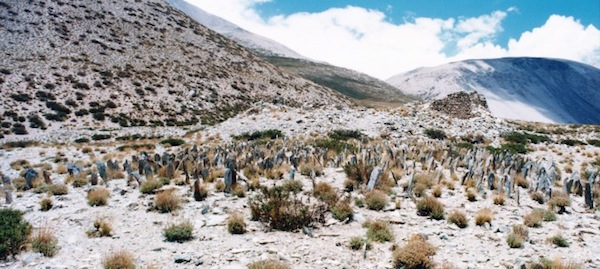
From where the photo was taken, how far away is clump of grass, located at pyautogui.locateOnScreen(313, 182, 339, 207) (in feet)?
34.5

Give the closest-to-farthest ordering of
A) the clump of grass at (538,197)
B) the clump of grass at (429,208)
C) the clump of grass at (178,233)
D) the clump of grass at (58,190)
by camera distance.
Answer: the clump of grass at (178,233) < the clump of grass at (429,208) < the clump of grass at (538,197) < the clump of grass at (58,190)

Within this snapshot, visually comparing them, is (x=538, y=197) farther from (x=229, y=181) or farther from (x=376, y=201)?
(x=229, y=181)

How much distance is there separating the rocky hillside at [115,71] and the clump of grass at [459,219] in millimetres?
34593

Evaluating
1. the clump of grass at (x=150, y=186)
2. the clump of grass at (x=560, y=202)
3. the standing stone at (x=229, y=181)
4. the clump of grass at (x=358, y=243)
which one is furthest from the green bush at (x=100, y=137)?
the clump of grass at (x=560, y=202)

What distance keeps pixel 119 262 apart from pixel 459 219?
26.6 feet

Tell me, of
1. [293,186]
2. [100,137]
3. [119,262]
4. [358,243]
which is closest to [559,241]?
[358,243]

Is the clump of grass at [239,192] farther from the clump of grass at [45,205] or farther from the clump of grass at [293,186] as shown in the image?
the clump of grass at [45,205]

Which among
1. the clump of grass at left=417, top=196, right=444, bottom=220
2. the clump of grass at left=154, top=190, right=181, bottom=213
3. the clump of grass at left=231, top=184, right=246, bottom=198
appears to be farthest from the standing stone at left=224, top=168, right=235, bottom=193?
the clump of grass at left=417, top=196, right=444, bottom=220

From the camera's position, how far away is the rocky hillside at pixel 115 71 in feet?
144

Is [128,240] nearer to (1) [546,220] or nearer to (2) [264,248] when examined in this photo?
(2) [264,248]

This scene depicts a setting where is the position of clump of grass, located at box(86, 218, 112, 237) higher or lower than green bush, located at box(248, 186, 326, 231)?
lower

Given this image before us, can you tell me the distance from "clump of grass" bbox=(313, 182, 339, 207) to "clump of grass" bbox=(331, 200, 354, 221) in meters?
0.35

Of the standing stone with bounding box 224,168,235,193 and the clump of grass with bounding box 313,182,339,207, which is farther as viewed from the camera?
the standing stone with bounding box 224,168,235,193

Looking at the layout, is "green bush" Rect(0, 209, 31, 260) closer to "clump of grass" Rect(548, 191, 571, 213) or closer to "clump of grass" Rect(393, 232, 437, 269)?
"clump of grass" Rect(393, 232, 437, 269)
